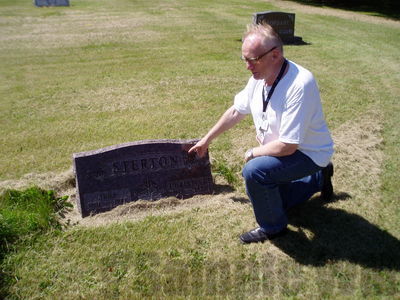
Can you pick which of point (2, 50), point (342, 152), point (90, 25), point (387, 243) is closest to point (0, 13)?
point (90, 25)

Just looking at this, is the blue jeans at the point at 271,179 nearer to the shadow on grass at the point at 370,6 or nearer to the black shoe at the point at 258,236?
the black shoe at the point at 258,236

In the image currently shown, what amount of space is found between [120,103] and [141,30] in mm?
7767

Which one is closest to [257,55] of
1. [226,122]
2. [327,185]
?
[226,122]

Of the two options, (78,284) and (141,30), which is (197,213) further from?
(141,30)

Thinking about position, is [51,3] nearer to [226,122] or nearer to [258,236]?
[226,122]

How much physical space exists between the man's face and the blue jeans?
70cm

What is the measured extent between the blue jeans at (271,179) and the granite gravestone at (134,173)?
37.7 inches

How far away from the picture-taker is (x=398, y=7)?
22.4 m

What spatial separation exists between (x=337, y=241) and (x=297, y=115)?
1258mm

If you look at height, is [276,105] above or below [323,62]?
above

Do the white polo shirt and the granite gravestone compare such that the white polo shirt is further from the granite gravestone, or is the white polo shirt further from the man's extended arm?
the granite gravestone

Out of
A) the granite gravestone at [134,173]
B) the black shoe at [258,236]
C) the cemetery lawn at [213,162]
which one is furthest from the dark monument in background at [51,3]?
the black shoe at [258,236]

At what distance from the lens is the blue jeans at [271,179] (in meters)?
3.14

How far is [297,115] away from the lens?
297 centimetres
